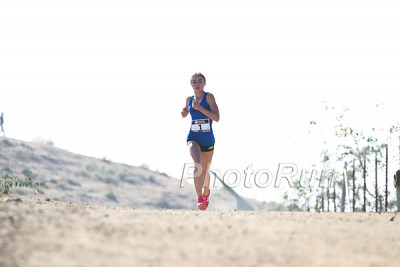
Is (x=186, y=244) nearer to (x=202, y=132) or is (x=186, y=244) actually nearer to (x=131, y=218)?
(x=131, y=218)

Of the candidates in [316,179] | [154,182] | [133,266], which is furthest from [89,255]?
[154,182]

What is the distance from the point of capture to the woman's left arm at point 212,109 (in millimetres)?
7434

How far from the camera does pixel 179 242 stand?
360 centimetres

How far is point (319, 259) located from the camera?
11.0 feet

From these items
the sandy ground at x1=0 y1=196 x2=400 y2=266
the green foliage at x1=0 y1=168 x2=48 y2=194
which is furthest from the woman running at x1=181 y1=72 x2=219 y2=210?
the sandy ground at x1=0 y1=196 x2=400 y2=266

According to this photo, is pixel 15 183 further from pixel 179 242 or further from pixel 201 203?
pixel 179 242

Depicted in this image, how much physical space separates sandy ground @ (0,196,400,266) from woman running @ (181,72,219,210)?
118 inches

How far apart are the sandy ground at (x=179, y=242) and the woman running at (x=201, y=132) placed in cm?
299

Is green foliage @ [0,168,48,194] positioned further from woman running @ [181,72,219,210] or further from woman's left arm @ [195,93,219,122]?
woman's left arm @ [195,93,219,122]

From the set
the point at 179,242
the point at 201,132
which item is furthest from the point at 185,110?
the point at 179,242

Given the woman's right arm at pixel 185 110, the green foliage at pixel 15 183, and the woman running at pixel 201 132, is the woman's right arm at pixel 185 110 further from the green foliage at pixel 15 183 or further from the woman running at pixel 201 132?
the green foliage at pixel 15 183

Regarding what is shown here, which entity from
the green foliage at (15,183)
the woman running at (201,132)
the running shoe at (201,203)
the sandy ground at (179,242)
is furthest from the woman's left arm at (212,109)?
the sandy ground at (179,242)

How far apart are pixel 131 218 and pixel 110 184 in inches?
1565

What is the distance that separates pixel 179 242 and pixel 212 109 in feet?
13.9
